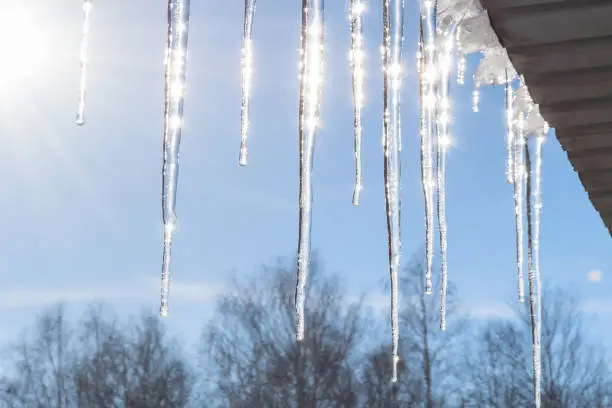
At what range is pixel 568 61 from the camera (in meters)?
1.52

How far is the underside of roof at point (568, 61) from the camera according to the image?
1.40 meters

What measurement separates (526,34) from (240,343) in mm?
23355

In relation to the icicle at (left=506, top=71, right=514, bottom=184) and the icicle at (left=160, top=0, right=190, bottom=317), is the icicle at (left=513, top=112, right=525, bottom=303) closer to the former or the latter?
the icicle at (left=506, top=71, right=514, bottom=184)

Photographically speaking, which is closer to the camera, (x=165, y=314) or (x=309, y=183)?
(x=165, y=314)

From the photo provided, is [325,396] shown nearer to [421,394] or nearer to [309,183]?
[421,394]

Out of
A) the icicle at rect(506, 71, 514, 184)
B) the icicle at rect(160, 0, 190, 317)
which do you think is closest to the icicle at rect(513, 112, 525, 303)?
the icicle at rect(506, 71, 514, 184)

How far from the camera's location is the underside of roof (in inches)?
55.3

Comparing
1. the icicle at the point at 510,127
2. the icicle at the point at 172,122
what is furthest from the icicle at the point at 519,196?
the icicle at the point at 172,122

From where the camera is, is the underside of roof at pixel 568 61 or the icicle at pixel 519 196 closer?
the underside of roof at pixel 568 61

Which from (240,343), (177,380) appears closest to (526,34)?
(240,343)

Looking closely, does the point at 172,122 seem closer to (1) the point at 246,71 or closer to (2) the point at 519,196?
(1) the point at 246,71

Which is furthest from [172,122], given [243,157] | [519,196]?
[519,196]

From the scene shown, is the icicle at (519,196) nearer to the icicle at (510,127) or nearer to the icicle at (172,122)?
the icicle at (510,127)

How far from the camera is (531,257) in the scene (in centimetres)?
231
